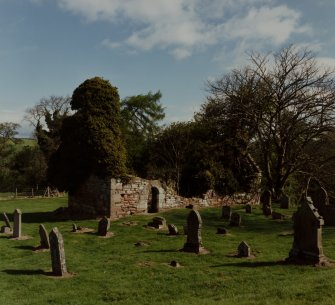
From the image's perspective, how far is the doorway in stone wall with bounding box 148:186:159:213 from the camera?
93.2 feet

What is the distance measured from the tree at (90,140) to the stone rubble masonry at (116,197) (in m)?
0.60

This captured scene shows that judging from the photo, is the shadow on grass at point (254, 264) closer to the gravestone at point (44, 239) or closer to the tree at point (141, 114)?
the gravestone at point (44, 239)

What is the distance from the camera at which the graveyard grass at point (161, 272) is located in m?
10.5

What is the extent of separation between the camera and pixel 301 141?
33062 millimetres

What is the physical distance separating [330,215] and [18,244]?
15099mm

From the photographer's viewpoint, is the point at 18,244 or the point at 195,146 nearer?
the point at 18,244

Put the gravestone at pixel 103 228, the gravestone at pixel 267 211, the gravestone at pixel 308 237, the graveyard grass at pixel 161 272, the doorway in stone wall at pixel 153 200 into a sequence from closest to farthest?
the graveyard grass at pixel 161 272, the gravestone at pixel 308 237, the gravestone at pixel 103 228, the gravestone at pixel 267 211, the doorway in stone wall at pixel 153 200

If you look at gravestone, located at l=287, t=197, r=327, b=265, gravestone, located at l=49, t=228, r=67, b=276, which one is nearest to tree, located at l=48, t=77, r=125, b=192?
gravestone, located at l=49, t=228, r=67, b=276

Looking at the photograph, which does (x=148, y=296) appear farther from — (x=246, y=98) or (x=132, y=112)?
(x=132, y=112)

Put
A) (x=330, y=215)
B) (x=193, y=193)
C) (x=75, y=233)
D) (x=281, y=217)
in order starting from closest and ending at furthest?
(x=75, y=233) → (x=330, y=215) → (x=281, y=217) → (x=193, y=193)

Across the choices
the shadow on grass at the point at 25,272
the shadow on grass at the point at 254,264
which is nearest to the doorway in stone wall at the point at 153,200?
the shadow on grass at the point at 254,264

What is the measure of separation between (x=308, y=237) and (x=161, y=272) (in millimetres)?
4752

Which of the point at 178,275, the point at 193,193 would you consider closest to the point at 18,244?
the point at 178,275

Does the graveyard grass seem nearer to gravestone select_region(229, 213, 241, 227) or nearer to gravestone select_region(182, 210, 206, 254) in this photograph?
gravestone select_region(182, 210, 206, 254)
